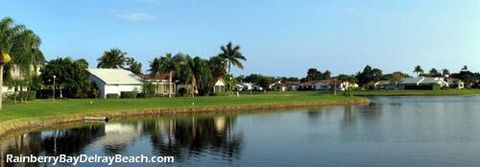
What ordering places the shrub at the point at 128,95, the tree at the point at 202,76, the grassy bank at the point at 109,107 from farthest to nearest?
the tree at the point at 202,76 < the shrub at the point at 128,95 < the grassy bank at the point at 109,107

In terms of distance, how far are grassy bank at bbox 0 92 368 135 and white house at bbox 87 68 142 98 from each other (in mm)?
19675

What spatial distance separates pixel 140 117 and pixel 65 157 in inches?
1273

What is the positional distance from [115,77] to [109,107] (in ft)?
108

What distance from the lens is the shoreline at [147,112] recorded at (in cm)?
4572

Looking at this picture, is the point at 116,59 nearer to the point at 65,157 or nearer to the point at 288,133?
the point at 288,133

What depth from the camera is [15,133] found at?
42531mm

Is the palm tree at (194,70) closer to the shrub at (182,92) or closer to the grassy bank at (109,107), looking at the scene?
the shrub at (182,92)

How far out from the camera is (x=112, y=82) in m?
96.3

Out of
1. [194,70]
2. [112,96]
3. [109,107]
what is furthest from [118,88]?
[109,107]

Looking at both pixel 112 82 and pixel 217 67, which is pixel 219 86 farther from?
pixel 112 82

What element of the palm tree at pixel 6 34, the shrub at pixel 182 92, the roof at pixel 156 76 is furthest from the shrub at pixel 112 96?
the palm tree at pixel 6 34

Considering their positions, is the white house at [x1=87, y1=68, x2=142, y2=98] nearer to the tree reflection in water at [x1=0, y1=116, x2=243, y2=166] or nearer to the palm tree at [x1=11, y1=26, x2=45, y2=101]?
the palm tree at [x1=11, y1=26, x2=45, y2=101]

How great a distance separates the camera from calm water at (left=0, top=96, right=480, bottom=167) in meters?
30.5

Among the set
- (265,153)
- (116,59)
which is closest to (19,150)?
(265,153)
